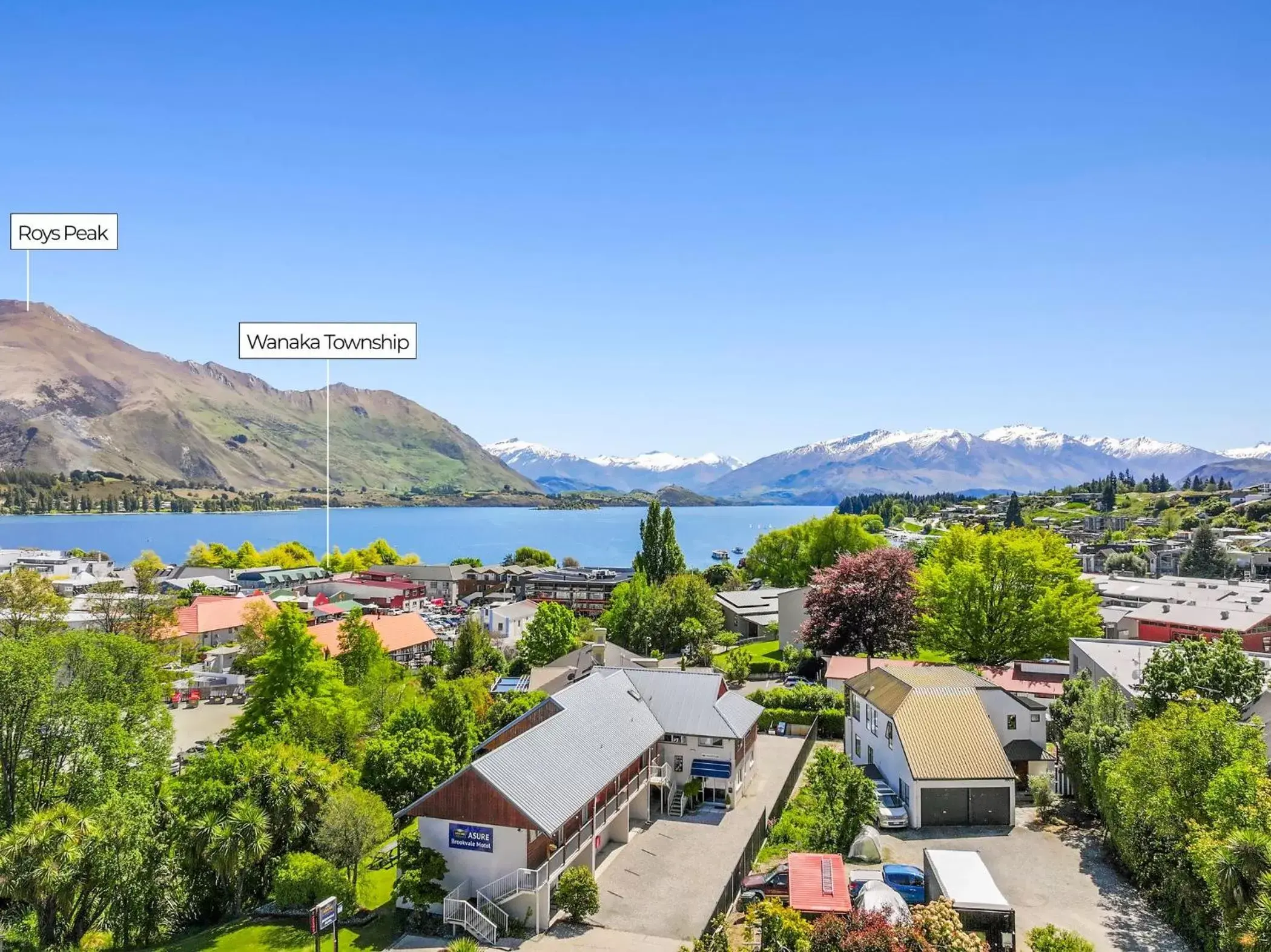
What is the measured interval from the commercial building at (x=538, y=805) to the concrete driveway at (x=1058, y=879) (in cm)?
857

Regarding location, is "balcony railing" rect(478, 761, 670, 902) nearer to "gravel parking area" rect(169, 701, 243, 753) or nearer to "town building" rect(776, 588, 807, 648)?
"gravel parking area" rect(169, 701, 243, 753)

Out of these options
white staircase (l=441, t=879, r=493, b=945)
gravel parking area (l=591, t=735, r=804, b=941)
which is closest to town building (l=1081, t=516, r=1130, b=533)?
gravel parking area (l=591, t=735, r=804, b=941)

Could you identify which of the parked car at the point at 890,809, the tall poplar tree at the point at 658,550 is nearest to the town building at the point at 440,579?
the tall poplar tree at the point at 658,550

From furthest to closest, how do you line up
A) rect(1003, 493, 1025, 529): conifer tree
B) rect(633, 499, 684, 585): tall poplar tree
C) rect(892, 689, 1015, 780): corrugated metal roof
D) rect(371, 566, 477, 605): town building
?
1. rect(1003, 493, 1025, 529): conifer tree
2. rect(371, 566, 477, 605): town building
3. rect(633, 499, 684, 585): tall poplar tree
4. rect(892, 689, 1015, 780): corrugated metal roof

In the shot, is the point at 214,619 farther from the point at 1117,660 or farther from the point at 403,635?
the point at 1117,660

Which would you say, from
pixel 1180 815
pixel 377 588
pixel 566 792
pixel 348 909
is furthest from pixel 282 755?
pixel 377 588

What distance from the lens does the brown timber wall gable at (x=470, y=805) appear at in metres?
21.5

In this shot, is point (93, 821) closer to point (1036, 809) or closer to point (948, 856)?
point (948, 856)

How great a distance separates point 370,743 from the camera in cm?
2944

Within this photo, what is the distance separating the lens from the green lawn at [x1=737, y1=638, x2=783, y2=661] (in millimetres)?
56344

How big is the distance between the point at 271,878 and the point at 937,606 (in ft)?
120

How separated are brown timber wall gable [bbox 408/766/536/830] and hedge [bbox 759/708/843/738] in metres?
20.4

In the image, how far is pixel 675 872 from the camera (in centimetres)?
2430

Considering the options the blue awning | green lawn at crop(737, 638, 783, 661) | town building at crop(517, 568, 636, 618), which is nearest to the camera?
the blue awning
